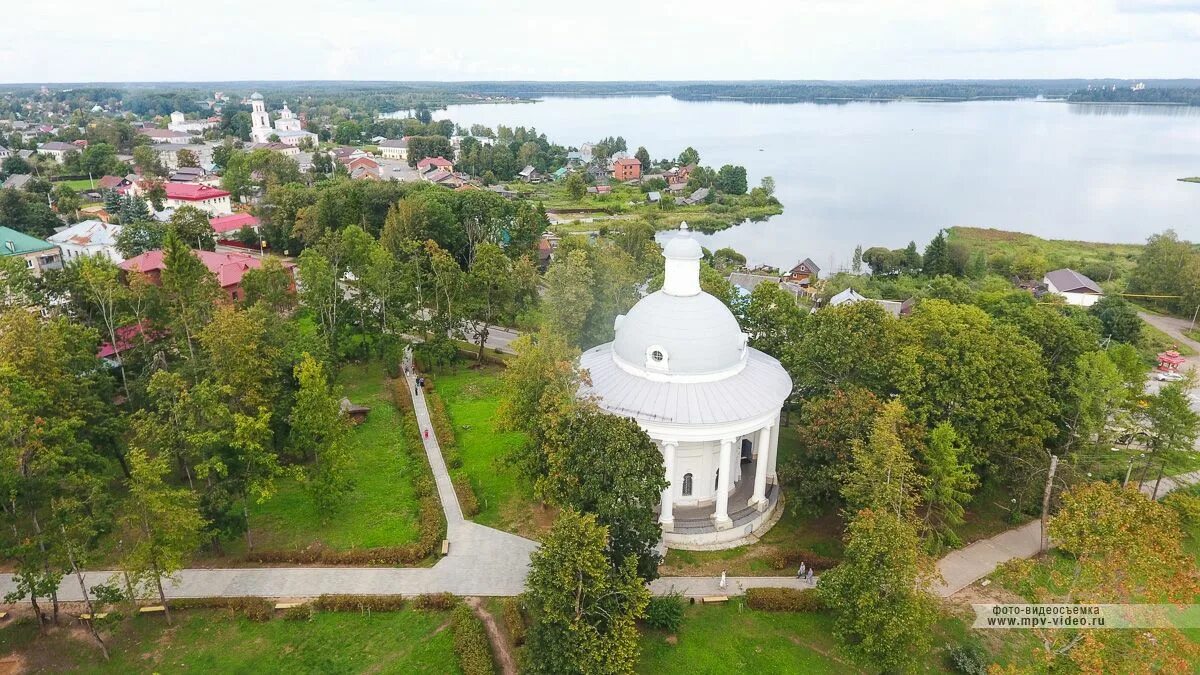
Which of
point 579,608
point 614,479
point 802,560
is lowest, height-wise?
point 802,560

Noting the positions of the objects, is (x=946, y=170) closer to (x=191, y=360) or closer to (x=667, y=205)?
(x=667, y=205)

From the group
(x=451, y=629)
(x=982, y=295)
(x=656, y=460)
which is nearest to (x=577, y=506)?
(x=656, y=460)

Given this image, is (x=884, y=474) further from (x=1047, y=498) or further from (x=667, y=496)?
(x=1047, y=498)

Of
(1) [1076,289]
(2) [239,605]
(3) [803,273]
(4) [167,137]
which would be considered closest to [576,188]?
(3) [803,273]

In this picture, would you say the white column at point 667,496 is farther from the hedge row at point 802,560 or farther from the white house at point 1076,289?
the white house at point 1076,289

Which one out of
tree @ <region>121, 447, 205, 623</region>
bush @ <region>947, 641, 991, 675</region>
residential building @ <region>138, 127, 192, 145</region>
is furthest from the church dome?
residential building @ <region>138, 127, 192, 145</region>
